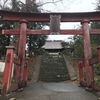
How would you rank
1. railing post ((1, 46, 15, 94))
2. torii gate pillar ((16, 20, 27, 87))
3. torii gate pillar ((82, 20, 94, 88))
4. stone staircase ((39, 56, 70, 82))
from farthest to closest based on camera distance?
1. stone staircase ((39, 56, 70, 82))
2. torii gate pillar ((16, 20, 27, 87))
3. torii gate pillar ((82, 20, 94, 88))
4. railing post ((1, 46, 15, 94))

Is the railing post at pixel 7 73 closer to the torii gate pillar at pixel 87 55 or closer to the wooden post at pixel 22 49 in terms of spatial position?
the wooden post at pixel 22 49

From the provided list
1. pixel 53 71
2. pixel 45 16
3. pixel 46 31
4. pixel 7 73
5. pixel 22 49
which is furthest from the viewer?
pixel 53 71

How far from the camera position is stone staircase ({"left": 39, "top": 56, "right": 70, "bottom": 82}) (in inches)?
351

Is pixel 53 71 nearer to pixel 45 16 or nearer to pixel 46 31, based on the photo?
pixel 46 31

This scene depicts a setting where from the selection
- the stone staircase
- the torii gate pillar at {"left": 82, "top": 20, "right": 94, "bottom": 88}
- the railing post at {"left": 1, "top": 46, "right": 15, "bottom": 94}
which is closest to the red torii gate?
the torii gate pillar at {"left": 82, "top": 20, "right": 94, "bottom": 88}

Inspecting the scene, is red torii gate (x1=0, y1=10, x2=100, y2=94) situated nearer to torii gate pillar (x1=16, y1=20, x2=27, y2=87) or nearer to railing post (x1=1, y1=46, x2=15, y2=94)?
torii gate pillar (x1=16, y1=20, x2=27, y2=87)

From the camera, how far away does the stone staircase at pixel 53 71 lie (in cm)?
892

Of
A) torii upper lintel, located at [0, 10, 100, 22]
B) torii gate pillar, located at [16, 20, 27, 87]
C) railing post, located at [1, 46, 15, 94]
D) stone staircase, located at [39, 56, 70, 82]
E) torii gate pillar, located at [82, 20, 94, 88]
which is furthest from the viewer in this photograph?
stone staircase, located at [39, 56, 70, 82]

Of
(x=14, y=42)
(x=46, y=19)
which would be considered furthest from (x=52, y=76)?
(x=46, y=19)

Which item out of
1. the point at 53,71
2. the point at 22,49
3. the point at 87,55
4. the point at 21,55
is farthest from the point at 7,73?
the point at 53,71

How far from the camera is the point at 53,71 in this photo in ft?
33.1

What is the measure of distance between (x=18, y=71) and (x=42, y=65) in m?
5.92

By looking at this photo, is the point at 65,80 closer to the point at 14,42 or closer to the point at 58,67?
the point at 58,67

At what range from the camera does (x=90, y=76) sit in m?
5.40
